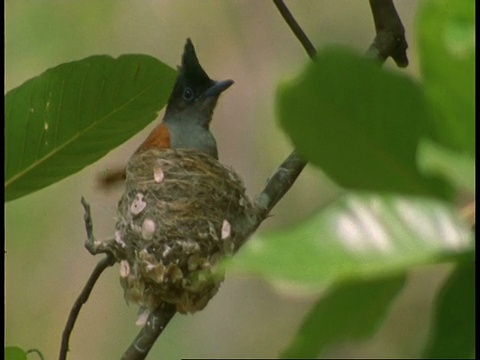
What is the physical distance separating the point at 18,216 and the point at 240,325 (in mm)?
1726

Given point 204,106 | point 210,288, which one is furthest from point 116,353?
point 210,288

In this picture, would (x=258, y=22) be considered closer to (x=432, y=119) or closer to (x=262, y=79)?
(x=262, y=79)

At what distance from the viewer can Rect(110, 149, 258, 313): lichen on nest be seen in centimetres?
312

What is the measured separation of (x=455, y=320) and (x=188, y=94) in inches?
150

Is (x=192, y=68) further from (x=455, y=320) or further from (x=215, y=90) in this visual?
(x=455, y=320)

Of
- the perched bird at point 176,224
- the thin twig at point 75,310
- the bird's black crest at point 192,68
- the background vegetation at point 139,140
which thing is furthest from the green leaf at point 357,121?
the background vegetation at point 139,140

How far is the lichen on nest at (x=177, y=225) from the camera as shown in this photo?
312 centimetres

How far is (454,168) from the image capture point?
0.55 metres

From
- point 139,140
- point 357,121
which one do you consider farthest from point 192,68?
point 357,121

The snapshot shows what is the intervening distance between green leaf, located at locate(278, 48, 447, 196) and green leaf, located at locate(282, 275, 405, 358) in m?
0.07

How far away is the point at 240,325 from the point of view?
Answer: 18.1ft

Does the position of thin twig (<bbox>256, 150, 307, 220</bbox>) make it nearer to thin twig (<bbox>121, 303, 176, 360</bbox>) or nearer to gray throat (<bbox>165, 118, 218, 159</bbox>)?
thin twig (<bbox>121, 303, 176, 360</bbox>)

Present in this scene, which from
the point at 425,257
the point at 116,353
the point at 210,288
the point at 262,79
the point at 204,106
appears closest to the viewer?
the point at 425,257

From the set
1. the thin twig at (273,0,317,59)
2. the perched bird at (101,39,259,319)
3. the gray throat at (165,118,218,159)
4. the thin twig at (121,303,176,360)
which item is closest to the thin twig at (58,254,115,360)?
the thin twig at (121,303,176,360)
